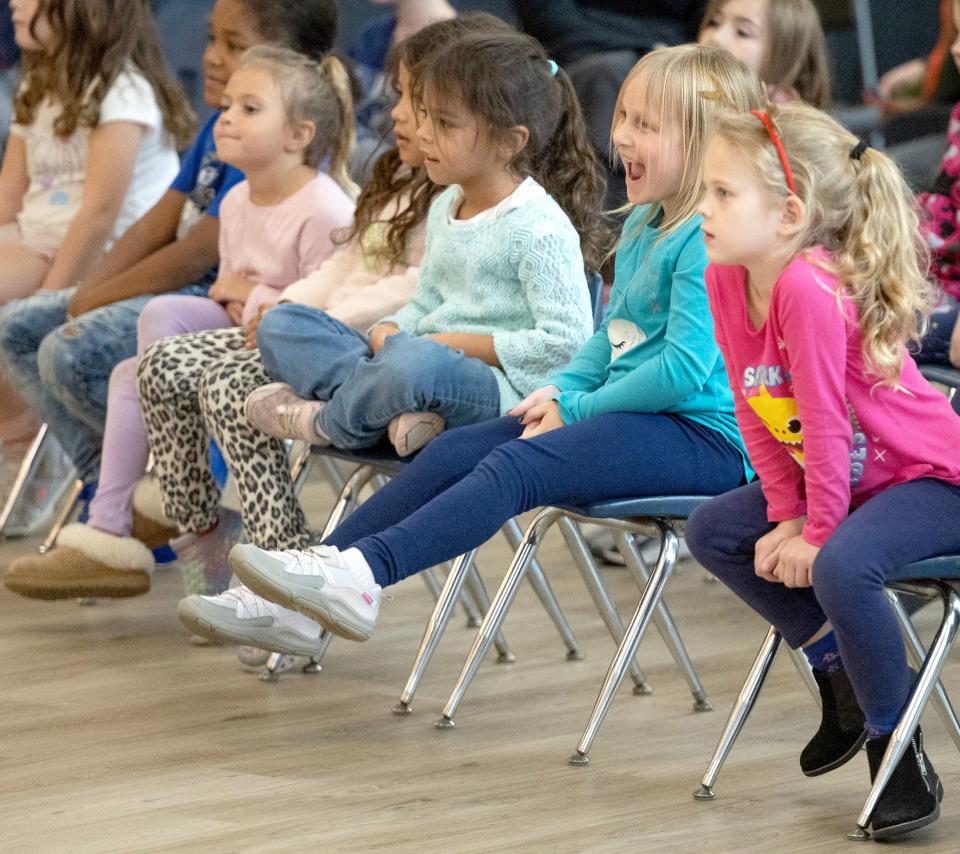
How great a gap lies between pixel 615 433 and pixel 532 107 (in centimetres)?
68

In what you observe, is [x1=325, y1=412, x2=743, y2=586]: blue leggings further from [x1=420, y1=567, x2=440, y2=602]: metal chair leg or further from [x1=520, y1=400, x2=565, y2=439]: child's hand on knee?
[x1=420, y1=567, x2=440, y2=602]: metal chair leg

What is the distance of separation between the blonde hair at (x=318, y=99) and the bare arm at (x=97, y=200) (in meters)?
0.56

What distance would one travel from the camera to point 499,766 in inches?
88.5

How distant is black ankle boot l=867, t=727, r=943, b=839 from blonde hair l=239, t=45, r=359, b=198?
1.73 m

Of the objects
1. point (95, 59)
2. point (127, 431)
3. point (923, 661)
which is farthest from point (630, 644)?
point (95, 59)

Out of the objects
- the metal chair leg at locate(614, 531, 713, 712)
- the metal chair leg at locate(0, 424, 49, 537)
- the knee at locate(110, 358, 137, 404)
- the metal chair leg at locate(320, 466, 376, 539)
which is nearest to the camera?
the metal chair leg at locate(614, 531, 713, 712)

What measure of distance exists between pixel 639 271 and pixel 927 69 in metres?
2.72

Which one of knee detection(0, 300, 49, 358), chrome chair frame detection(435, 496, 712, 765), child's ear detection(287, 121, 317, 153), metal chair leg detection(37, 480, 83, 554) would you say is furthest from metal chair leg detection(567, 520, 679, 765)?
knee detection(0, 300, 49, 358)

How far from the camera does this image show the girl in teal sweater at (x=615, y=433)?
2176 mm

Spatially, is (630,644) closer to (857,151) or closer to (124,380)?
(857,151)

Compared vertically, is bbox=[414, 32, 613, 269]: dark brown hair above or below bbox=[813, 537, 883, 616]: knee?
above

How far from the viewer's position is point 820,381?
6.22 feet

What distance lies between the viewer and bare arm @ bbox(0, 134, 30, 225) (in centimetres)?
388

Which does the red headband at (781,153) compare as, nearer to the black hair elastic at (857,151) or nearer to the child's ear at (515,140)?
the black hair elastic at (857,151)
